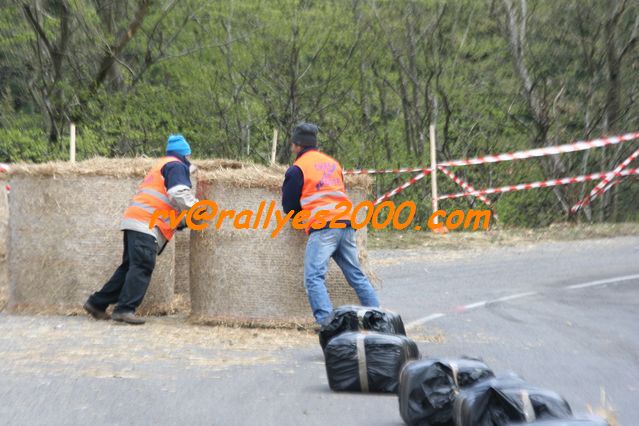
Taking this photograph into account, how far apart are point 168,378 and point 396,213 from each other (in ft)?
52.5

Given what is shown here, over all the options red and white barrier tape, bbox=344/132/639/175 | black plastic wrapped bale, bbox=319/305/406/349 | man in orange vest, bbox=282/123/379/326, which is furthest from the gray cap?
red and white barrier tape, bbox=344/132/639/175

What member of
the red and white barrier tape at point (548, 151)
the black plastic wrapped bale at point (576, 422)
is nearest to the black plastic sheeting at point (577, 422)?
the black plastic wrapped bale at point (576, 422)

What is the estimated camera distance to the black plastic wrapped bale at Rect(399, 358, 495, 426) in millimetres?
6152

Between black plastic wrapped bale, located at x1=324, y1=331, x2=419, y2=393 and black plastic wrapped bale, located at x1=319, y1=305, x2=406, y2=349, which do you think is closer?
black plastic wrapped bale, located at x1=324, y1=331, x2=419, y2=393

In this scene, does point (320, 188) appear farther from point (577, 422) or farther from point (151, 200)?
point (577, 422)

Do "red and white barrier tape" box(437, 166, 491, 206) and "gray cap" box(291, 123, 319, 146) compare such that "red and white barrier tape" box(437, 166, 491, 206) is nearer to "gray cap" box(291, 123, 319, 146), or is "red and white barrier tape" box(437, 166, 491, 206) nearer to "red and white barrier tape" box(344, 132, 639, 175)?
"red and white barrier tape" box(344, 132, 639, 175)

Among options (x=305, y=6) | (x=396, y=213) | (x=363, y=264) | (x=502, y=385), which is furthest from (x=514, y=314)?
(x=305, y=6)

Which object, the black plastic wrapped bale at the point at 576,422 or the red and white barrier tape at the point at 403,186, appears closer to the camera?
the black plastic wrapped bale at the point at 576,422

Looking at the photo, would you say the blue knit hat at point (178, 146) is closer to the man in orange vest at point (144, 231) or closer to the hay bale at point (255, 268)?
the man in orange vest at point (144, 231)

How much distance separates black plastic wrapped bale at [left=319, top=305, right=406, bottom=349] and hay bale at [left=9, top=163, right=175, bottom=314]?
3.30 meters

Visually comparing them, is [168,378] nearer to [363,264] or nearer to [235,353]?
[235,353]

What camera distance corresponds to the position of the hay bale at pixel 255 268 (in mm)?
10297

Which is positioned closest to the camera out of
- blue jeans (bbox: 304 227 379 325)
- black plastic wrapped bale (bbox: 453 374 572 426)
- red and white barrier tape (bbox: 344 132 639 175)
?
black plastic wrapped bale (bbox: 453 374 572 426)

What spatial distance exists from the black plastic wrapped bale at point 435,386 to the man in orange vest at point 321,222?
3355mm
